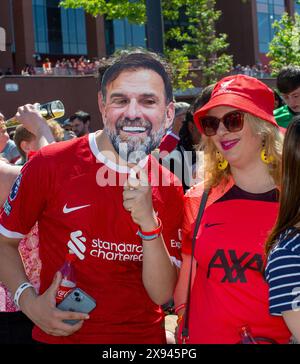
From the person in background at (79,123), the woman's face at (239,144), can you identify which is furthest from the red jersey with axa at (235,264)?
the person in background at (79,123)

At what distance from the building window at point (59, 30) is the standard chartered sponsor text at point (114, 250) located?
41853mm

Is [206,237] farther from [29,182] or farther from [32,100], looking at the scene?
[32,100]

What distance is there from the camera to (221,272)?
2.38m

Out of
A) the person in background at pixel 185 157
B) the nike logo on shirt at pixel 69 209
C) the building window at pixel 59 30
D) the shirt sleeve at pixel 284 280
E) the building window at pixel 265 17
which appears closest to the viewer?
the shirt sleeve at pixel 284 280

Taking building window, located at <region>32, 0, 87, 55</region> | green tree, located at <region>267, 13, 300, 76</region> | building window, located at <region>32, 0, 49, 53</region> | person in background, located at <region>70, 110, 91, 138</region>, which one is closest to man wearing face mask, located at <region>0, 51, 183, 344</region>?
person in background, located at <region>70, 110, 91, 138</region>

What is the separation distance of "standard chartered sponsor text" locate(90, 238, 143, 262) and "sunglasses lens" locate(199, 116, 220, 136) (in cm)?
65

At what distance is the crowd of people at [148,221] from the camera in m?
2.36

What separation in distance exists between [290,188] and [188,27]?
22732mm

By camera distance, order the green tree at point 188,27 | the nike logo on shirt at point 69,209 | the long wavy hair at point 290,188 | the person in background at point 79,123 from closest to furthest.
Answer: the long wavy hair at point 290,188 → the nike logo on shirt at point 69,209 → the person in background at point 79,123 → the green tree at point 188,27

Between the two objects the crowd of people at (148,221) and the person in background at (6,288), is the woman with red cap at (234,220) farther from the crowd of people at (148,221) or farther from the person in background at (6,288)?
the person in background at (6,288)

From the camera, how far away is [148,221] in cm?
231

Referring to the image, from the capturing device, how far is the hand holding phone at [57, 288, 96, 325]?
7.85 ft

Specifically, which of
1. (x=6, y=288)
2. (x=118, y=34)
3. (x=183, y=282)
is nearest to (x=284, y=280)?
(x=183, y=282)
